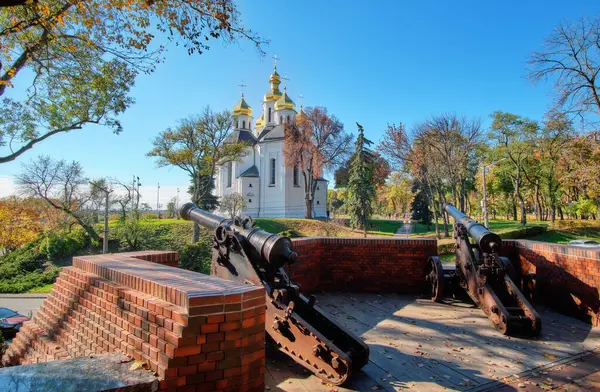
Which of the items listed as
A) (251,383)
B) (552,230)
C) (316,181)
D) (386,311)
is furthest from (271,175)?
(251,383)

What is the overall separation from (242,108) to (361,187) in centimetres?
2546

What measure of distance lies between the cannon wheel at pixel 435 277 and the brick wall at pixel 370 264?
1.06ft

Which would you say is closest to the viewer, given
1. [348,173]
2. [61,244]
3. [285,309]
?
[285,309]

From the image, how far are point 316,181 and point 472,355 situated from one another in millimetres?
37626

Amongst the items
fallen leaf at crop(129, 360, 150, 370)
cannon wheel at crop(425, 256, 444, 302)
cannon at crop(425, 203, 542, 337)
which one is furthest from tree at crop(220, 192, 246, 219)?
fallen leaf at crop(129, 360, 150, 370)

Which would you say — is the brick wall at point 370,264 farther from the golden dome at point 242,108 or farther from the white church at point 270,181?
the golden dome at point 242,108

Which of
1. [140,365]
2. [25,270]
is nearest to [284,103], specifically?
[25,270]

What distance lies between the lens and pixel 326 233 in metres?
30.2

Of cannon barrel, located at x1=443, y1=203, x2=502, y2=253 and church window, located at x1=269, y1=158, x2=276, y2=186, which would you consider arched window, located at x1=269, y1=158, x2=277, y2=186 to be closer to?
church window, located at x1=269, y1=158, x2=276, y2=186

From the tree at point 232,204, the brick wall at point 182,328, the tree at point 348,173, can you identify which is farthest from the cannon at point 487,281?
the tree at point 348,173

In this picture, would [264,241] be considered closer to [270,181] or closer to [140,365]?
[140,365]

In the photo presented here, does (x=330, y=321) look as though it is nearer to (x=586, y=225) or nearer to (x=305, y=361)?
(x=305, y=361)

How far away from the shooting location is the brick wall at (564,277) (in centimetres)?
556

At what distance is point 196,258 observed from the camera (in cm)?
2062
